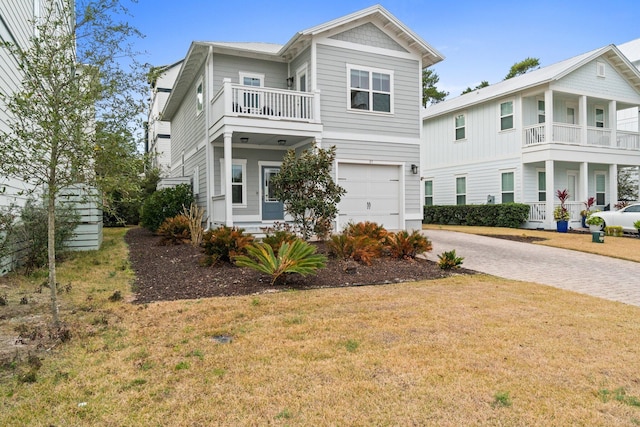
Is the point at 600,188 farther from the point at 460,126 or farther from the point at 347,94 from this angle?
the point at 347,94

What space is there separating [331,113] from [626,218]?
12713 millimetres

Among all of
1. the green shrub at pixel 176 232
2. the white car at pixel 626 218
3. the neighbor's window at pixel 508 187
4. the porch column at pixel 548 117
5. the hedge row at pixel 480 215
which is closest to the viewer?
the green shrub at pixel 176 232

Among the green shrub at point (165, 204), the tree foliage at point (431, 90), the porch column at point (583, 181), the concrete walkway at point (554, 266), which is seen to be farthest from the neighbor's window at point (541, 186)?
the tree foliage at point (431, 90)

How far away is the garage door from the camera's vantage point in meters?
14.3

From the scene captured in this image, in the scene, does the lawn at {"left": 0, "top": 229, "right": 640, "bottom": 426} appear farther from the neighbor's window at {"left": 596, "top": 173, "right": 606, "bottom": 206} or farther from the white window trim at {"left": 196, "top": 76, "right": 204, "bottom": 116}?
the neighbor's window at {"left": 596, "top": 173, "right": 606, "bottom": 206}

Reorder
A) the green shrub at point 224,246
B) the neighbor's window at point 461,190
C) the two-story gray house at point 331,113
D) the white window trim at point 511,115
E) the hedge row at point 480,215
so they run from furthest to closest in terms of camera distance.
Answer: the neighbor's window at point 461,190
the white window trim at point 511,115
the hedge row at point 480,215
the two-story gray house at point 331,113
the green shrub at point 224,246

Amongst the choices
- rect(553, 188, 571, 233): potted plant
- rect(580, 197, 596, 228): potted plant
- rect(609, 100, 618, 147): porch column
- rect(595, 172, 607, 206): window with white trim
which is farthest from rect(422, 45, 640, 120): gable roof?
rect(580, 197, 596, 228): potted plant

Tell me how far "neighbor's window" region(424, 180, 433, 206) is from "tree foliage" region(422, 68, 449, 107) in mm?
13955

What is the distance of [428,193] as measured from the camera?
2622cm

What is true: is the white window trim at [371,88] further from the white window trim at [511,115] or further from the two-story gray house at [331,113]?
the white window trim at [511,115]

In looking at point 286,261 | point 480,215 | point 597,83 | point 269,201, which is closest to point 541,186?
Answer: point 480,215

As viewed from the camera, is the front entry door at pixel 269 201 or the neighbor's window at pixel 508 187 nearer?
the front entry door at pixel 269 201

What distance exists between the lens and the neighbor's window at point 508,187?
21.1m

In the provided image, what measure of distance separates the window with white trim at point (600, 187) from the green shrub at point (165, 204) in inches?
813
